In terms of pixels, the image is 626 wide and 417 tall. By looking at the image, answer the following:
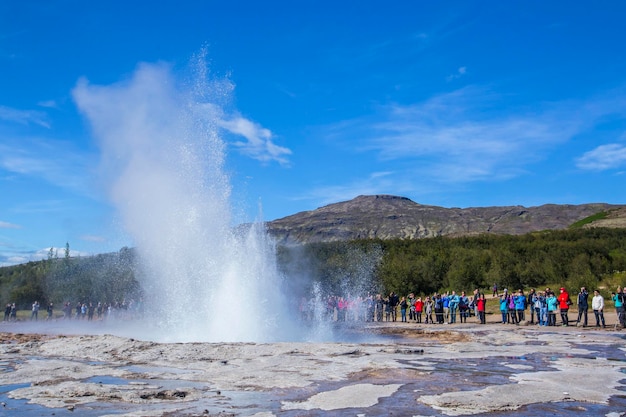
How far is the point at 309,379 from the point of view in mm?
10086

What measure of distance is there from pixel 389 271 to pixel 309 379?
47.0 m

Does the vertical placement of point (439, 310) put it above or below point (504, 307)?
below

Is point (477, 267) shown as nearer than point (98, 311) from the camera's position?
No

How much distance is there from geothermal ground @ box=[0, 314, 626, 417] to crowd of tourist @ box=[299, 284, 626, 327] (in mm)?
6689

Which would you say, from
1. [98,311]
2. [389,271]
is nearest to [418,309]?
[98,311]

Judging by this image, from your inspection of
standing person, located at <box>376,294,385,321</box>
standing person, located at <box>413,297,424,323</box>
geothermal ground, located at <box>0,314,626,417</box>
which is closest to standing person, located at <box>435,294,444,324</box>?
standing person, located at <box>413,297,424,323</box>

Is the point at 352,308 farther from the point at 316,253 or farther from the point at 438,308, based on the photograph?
the point at 316,253

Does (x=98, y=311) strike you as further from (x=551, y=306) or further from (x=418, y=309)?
(x=551, y=306)

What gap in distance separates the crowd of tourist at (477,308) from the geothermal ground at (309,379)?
21.9 ft

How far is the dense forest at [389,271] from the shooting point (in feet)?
163

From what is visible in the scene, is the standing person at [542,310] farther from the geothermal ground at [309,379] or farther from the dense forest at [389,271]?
the dense forest at [389,271]

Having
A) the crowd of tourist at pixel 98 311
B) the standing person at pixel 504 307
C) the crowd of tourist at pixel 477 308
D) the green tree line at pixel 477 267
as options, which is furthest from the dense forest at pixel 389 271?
the standing person at pixel 504 307

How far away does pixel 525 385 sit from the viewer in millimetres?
9148

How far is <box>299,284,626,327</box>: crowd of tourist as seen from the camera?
75.3ft
